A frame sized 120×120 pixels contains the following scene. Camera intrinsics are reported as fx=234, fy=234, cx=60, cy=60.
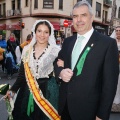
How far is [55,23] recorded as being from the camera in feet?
79.4

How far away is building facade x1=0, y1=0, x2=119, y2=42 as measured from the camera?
24.1 metres

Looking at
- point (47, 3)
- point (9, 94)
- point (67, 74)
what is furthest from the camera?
point (47, 3)

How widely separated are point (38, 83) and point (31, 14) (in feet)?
73.2

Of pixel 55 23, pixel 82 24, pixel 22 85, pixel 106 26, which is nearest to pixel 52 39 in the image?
pixel 22 85

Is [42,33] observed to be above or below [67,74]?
above

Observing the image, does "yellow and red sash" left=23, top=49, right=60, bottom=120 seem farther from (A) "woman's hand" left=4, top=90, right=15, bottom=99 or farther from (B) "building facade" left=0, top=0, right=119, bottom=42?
(B) "building facade" left=0, top=0, right=119, bottom=42

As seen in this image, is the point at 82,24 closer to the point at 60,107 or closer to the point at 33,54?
the point at 60,107

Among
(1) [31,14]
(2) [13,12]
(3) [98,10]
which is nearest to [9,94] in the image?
(1) [31,14]

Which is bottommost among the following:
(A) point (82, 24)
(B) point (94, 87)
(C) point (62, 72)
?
(B) point (94, 87)

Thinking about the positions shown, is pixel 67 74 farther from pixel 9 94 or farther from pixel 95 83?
pixel 9 94

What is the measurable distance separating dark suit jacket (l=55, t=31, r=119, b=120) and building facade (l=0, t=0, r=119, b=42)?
19.9 m

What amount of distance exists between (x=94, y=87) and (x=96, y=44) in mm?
360

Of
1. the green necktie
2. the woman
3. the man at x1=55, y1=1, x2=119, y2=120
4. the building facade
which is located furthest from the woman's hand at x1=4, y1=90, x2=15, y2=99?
the building facade

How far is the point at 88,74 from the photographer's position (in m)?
A: 1.94
